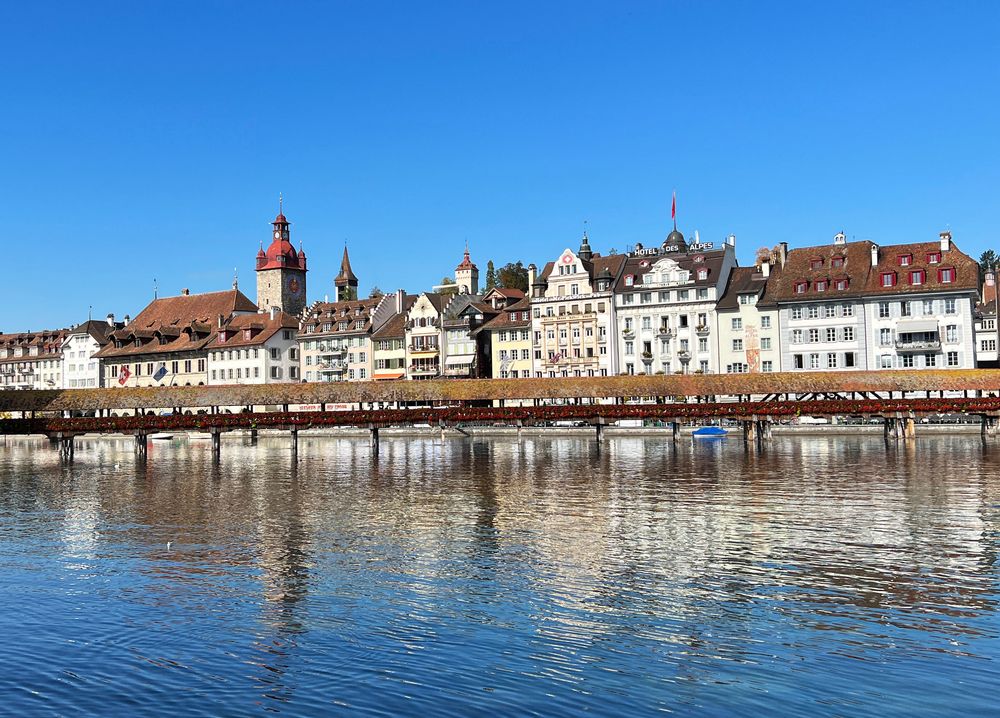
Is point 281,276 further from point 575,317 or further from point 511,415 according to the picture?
point 511,415

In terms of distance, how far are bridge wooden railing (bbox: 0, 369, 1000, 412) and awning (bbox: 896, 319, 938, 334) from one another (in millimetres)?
8101

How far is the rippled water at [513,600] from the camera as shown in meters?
19.0

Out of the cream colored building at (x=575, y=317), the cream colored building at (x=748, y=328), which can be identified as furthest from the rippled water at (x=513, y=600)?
the cream colored building at (x=575, y=317)

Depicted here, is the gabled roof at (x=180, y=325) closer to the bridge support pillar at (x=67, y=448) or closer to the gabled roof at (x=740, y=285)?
the bridge support pillar at (x=67, y=448)

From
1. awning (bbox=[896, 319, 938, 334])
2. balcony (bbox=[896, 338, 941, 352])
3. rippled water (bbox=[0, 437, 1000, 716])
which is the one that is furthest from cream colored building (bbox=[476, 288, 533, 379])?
rippled water (bbox=[0, 437, 1000, 716])

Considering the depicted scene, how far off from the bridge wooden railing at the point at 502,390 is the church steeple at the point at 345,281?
84280mm

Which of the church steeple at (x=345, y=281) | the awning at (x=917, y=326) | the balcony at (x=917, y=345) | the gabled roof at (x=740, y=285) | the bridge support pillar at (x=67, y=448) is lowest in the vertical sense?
the bridge support pillar at (x=67, y=448)

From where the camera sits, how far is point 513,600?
85.5 ft

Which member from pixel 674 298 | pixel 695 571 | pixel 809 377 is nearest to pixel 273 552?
pixel 695 571

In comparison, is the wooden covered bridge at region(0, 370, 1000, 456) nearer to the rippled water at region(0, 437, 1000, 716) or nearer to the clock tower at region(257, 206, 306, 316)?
the rippled water at region(0, 437, 1000, 716)

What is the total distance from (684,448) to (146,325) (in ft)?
352

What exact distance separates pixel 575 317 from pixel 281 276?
2296 inches

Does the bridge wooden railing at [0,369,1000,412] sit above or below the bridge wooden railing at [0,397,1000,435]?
above

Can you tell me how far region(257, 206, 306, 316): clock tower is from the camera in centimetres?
16362
